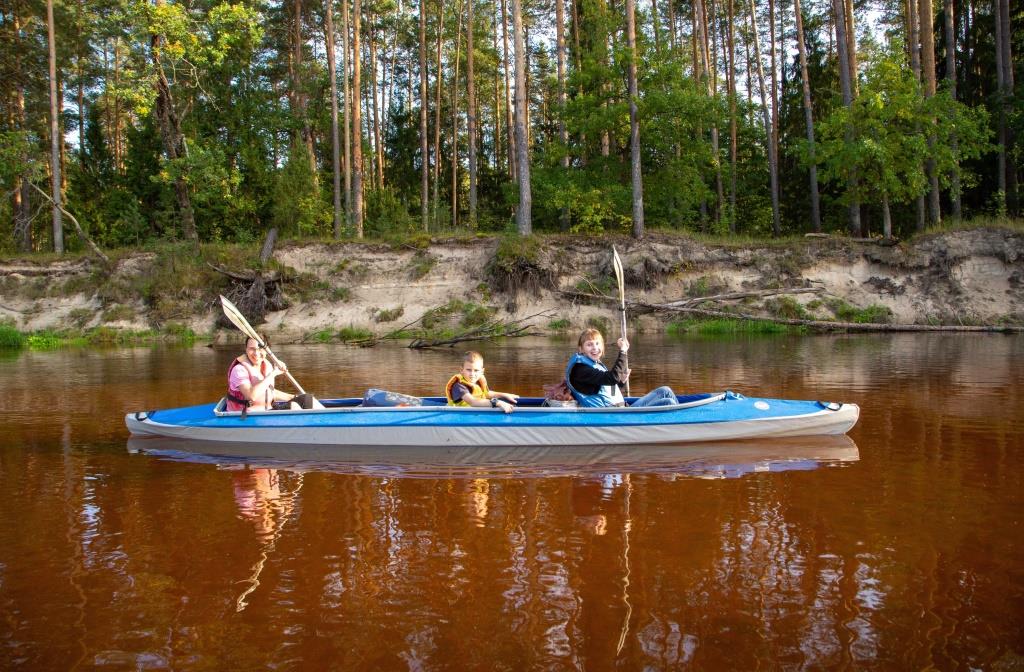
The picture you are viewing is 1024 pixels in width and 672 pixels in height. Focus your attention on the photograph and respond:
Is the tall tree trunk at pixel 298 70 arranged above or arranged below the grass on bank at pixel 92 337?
above

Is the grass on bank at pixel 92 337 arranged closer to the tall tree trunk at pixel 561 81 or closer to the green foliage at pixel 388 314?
the green foliage at pixel 388 314

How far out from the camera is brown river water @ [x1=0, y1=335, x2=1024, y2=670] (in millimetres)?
3672

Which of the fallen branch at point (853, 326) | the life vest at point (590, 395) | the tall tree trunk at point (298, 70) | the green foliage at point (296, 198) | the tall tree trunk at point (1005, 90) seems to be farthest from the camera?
the tall tree trunk at point (298, 70)

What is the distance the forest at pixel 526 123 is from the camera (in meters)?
24.0

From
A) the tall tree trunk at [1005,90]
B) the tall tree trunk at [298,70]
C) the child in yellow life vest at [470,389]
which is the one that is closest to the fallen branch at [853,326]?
the tall tree trunk at [1005,90]

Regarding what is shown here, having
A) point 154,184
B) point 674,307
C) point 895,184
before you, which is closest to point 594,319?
point 674,307

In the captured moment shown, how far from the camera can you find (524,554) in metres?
4.87

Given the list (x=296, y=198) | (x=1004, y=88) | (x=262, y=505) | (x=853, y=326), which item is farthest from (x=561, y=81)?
(x=262, y=505)

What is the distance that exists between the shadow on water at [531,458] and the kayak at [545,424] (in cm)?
9

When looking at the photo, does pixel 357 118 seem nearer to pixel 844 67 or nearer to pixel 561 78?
pixel 561 78

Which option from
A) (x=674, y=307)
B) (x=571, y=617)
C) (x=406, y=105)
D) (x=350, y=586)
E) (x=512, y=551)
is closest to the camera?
(x=571, y=617)

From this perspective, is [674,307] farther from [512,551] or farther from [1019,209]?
[512,551]

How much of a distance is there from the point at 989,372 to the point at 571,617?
12.2m

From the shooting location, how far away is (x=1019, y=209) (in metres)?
26.9
